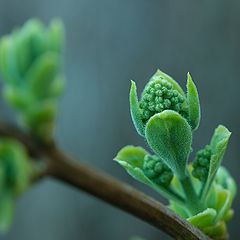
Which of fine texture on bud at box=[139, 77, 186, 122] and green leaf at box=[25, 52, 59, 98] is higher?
green leaf at box=[25, 52, 59, 98]

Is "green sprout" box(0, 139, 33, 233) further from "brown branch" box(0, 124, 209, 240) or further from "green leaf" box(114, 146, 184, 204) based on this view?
"green leaf" box(114, 146, 184, 204)

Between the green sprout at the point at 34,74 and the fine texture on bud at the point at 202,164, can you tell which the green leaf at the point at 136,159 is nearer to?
the fine texture on bud at the point at 202,164

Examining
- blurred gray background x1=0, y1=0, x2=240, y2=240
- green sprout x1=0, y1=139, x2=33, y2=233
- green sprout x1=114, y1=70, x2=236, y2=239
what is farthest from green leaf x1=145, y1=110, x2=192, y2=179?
blurred gray background x1=0, y1=0, x2=240, y2=240

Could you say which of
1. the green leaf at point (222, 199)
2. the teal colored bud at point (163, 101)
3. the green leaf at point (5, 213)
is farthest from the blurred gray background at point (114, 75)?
the teal colored bud at point (163, 101)

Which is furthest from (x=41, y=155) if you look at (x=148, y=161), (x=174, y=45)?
(x=174, y=45)

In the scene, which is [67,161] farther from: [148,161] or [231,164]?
[231,164]

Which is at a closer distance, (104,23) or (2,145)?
(2,145)

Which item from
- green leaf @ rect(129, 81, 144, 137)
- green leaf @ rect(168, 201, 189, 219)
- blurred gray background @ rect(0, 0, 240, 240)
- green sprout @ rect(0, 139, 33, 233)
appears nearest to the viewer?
green leaf @ rect(129, 81, 144, 137)
